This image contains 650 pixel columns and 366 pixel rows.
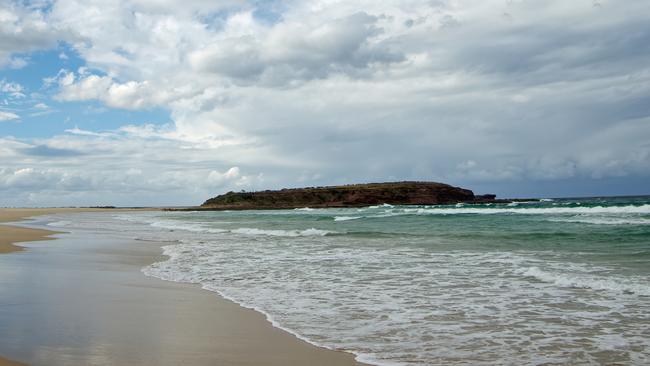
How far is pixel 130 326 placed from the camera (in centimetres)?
612

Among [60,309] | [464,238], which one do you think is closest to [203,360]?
[60,309]

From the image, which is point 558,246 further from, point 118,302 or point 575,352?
point 118,302

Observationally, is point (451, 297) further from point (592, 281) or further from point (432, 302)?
point (592, 281)

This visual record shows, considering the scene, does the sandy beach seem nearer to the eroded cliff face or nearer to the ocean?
the ocean

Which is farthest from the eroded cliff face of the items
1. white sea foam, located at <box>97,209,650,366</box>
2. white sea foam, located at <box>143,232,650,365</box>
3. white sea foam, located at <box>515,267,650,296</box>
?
white sea foam, located at <box>515,267,650,296</box>

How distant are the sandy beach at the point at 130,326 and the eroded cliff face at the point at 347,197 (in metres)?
80.9

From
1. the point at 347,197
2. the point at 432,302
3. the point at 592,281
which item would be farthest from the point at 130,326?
the point at 347,197

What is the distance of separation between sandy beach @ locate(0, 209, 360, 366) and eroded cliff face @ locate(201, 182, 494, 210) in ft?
265

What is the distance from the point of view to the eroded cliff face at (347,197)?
92.9 m

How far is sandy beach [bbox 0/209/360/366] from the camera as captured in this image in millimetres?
4902

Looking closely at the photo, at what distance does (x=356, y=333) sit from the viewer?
6129 millimetres

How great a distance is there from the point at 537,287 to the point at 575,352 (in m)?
4.09

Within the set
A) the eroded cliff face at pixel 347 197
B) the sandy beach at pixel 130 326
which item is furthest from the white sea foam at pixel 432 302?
the eroded cliff face at pixel 347 197

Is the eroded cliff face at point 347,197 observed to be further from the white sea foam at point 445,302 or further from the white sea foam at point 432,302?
the white sea foam at point 432,302
